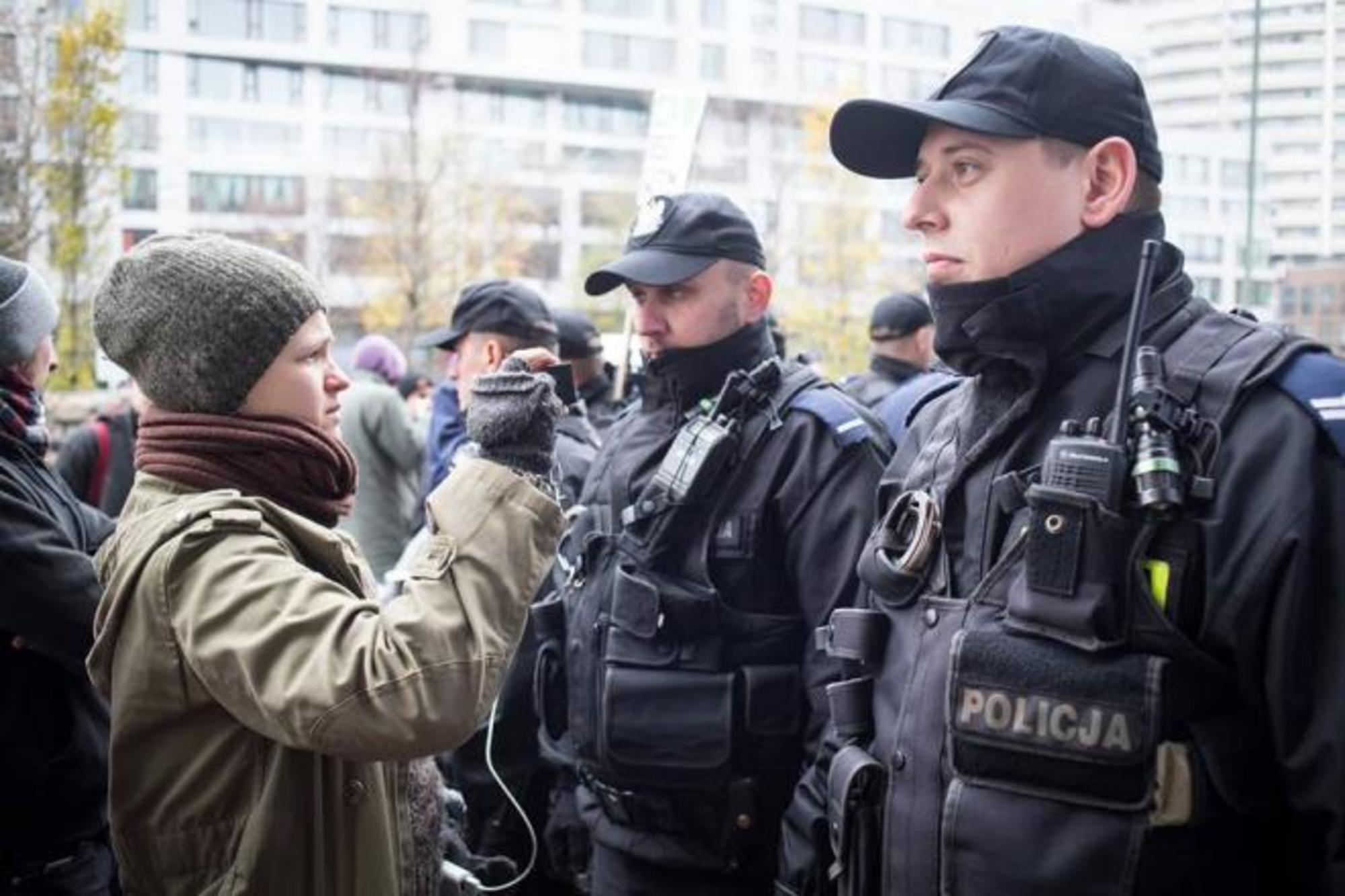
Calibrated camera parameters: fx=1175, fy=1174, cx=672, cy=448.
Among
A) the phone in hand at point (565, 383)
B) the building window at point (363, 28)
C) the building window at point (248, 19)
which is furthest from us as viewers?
the building window at point (363, 28)

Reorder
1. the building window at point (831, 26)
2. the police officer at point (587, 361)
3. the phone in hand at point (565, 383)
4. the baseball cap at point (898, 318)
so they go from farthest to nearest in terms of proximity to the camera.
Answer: the building window at point (831, 26) < the baseball cap at point (898, 318) < the police officer at point (587, 361) < the phone in hand at point (565, 383)

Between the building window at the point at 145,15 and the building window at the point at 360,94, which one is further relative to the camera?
the building window at the point at 360,94

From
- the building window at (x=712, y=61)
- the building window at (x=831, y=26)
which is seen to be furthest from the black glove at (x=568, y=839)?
the building window at (x=712, y=61)

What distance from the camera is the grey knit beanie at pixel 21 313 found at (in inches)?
120

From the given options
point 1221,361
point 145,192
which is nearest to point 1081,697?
point 1221,361

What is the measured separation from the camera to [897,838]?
205 cm

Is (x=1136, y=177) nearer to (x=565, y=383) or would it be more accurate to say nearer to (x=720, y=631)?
(x=720, y=631)

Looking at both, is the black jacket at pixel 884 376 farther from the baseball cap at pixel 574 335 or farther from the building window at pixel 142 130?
the building window at pixel 142 130

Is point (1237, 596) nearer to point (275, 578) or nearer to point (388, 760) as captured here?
point (388, 760)

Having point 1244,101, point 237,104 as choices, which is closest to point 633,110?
point 237,104

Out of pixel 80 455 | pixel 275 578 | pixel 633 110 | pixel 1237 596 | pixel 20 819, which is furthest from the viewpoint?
pixel 633 110

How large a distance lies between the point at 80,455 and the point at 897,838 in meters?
5.75

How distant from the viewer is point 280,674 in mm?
1875

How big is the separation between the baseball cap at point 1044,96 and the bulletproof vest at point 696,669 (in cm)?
114
